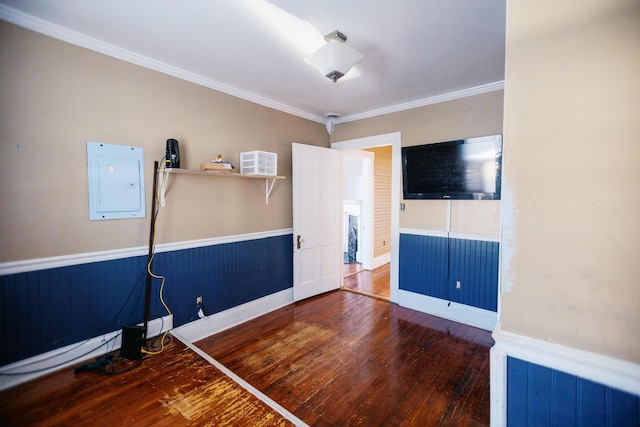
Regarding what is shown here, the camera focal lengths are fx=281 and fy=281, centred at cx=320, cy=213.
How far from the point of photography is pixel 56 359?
208cm

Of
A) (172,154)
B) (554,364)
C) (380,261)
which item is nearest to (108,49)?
(172,154)

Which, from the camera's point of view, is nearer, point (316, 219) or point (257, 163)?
point (257, 163)

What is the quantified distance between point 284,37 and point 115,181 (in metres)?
1.77

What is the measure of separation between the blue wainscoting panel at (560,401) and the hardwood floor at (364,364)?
37.3 inches

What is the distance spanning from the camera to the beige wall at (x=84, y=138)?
74.7 inches

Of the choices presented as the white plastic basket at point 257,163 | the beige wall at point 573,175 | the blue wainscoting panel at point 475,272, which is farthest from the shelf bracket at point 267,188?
the beige wall at point 573,175

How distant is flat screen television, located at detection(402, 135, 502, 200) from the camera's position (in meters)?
3.01

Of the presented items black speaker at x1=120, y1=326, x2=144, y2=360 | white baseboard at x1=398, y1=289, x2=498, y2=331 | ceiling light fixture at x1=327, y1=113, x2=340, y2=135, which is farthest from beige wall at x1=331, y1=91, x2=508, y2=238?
black speaker at x1=120, y1=326, x2=144, y2=360

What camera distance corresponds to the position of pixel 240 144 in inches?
127

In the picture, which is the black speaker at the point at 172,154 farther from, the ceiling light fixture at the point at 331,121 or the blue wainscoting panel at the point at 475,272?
the blue wainscoting panel at the point at 475,272

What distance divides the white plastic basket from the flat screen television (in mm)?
1693

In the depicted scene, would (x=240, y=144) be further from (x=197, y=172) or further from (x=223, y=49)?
(x=223, y=49)

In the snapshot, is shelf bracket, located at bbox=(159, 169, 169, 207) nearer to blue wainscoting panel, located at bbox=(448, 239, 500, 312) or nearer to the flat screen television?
the flat screen television

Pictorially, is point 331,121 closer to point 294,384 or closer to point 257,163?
point 257,163
